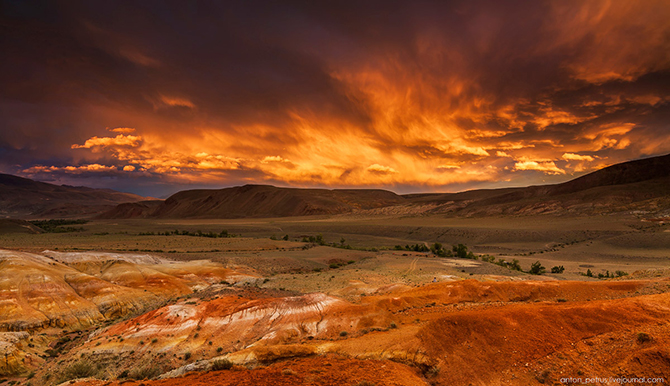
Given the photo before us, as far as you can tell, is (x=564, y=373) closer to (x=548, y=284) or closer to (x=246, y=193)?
(x=548, y=284)

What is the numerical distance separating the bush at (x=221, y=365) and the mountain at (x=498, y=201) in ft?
283

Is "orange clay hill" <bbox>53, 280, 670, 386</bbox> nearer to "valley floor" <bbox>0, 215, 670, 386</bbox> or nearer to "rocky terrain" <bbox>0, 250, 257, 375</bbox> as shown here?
"valley floor" <bbox>0, 215, 670, 386</bbox>

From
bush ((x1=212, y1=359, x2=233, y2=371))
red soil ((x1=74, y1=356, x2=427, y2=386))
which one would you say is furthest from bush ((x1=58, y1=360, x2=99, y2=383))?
bush ((x1=212, y1=359, x2=233, y2=371))

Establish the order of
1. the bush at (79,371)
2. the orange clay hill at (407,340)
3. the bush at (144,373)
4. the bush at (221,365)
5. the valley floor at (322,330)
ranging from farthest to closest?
the bush at (79,371)
the bush at (144,373)
the bush at (221,365)
the valley floor at (322,330)
the orange clay hill at (407,340)

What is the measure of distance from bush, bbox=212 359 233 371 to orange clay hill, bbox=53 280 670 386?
0.10 feet

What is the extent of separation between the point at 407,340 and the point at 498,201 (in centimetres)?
13306

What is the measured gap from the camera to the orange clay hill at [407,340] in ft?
26.3

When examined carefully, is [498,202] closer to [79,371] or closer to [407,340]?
[407,340]

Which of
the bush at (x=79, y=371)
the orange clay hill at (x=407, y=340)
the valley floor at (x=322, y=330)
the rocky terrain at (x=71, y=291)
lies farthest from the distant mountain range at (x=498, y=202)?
the bush at (x=79, y=371)

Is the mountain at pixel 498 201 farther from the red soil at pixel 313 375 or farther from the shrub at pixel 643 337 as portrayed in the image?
the red soil at pixel 313 375

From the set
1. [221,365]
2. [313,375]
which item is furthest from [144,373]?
[313,375]

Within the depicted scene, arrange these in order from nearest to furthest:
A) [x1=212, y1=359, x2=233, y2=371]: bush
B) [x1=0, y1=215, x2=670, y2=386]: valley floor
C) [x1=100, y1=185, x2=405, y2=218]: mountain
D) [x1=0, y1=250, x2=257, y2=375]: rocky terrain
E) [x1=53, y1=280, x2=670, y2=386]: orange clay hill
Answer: [x1=53, y1=280, x2=670, y2=386]: orange clay hill → [x1=0, y1=215, x2=670, y2=386]: valley floor → [x1=212, y1=359, x2=233, y2=371]: bush → [x1=0, y1=250, x2=257, y2=375]: rocky terrain → [x1=100, y1=185, x2=405, y2=218]: mountain

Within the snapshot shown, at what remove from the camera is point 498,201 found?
411 feet

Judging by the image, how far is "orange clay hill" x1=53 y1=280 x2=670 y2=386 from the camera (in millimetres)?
8031
